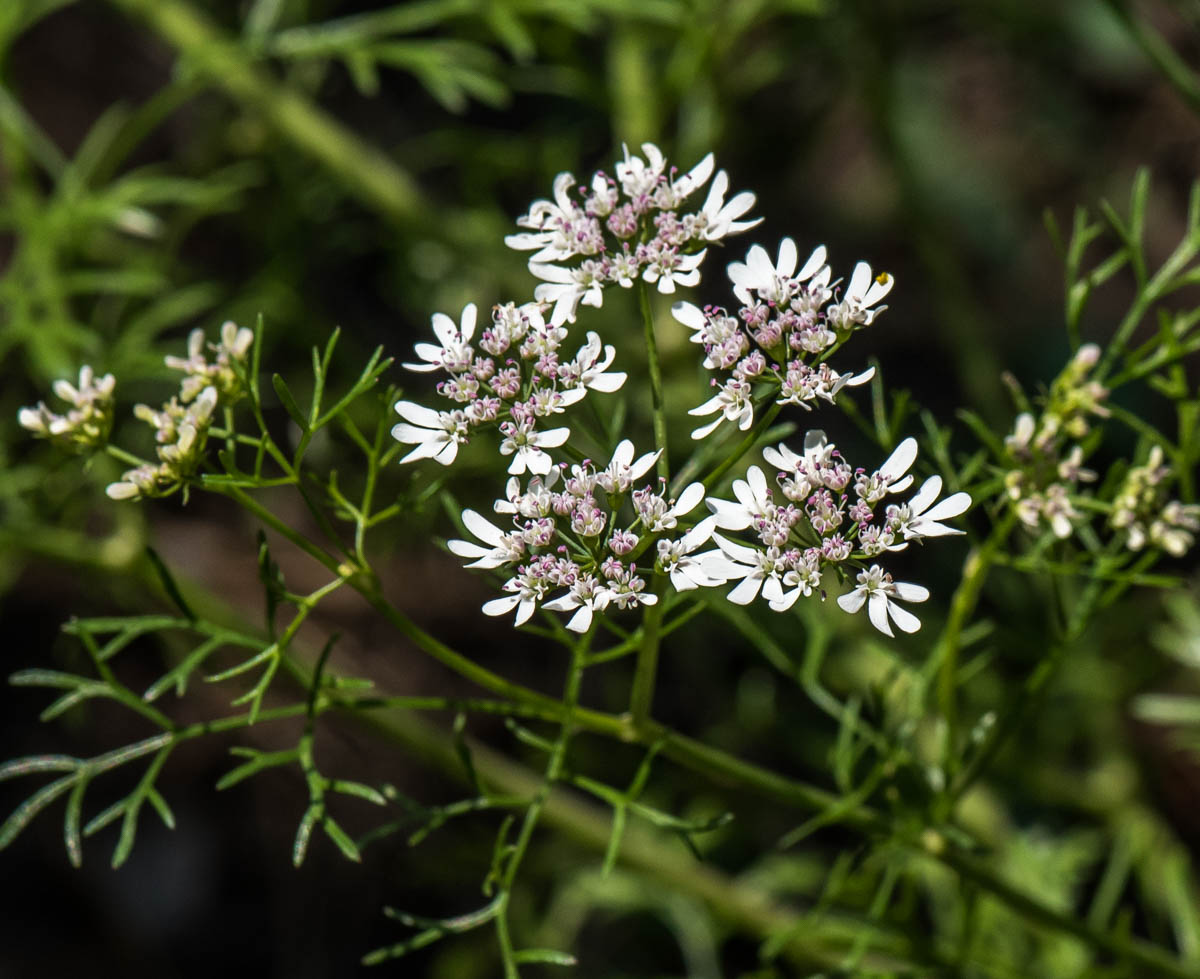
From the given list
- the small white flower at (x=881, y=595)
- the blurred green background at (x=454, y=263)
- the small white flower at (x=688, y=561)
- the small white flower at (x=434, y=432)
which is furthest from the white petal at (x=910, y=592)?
the blurred green background at (x=454, y=263)

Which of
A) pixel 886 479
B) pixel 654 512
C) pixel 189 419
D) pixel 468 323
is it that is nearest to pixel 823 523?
pixel 886 479

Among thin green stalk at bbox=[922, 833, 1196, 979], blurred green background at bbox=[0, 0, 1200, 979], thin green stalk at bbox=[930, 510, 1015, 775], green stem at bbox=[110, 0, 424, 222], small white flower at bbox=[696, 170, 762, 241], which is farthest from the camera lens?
green stem at bbox=[110, 0, 424, 222]

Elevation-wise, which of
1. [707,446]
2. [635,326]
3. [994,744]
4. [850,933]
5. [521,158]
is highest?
[521,158]

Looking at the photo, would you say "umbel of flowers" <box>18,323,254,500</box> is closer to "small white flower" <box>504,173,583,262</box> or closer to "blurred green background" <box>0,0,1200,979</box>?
"small white flower" <box>504,173,583,262</box>

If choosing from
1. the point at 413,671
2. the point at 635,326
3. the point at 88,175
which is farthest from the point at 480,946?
the point at 88,175

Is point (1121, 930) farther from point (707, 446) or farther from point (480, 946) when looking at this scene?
point (480, 946)

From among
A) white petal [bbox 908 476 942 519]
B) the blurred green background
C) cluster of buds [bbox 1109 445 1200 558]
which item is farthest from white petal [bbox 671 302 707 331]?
the blurred green background
